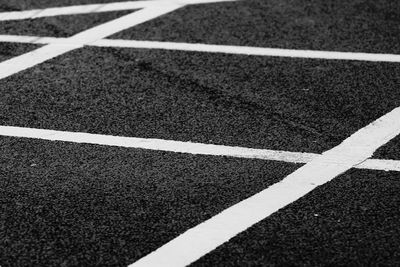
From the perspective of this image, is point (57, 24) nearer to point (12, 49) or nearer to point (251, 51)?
point (12, 49)

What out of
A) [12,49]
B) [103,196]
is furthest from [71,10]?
[103,196]

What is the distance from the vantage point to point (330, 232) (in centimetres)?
432

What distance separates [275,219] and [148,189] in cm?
80

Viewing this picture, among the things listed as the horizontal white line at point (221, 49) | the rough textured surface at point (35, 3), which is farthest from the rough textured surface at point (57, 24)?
the rough textured surface at point (35, 3)

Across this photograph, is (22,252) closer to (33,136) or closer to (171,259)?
(171,259)

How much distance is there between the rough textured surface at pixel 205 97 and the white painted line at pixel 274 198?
130mm

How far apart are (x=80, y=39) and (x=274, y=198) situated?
3298 mm

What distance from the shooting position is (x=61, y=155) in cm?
527

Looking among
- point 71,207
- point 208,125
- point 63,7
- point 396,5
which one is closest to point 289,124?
point 208,125

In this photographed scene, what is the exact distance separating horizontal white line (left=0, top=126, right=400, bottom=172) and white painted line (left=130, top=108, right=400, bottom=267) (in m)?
0.11

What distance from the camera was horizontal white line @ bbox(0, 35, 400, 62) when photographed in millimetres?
6706

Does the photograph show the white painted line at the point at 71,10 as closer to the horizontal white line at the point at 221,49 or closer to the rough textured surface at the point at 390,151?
the horizontal white line at the point at 221,49

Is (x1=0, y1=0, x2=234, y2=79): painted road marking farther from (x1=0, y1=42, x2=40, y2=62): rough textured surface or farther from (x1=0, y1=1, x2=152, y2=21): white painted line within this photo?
(x1=0, y1=1, x2=152, y2=21): white painted line

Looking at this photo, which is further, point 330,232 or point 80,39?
point 80,39
